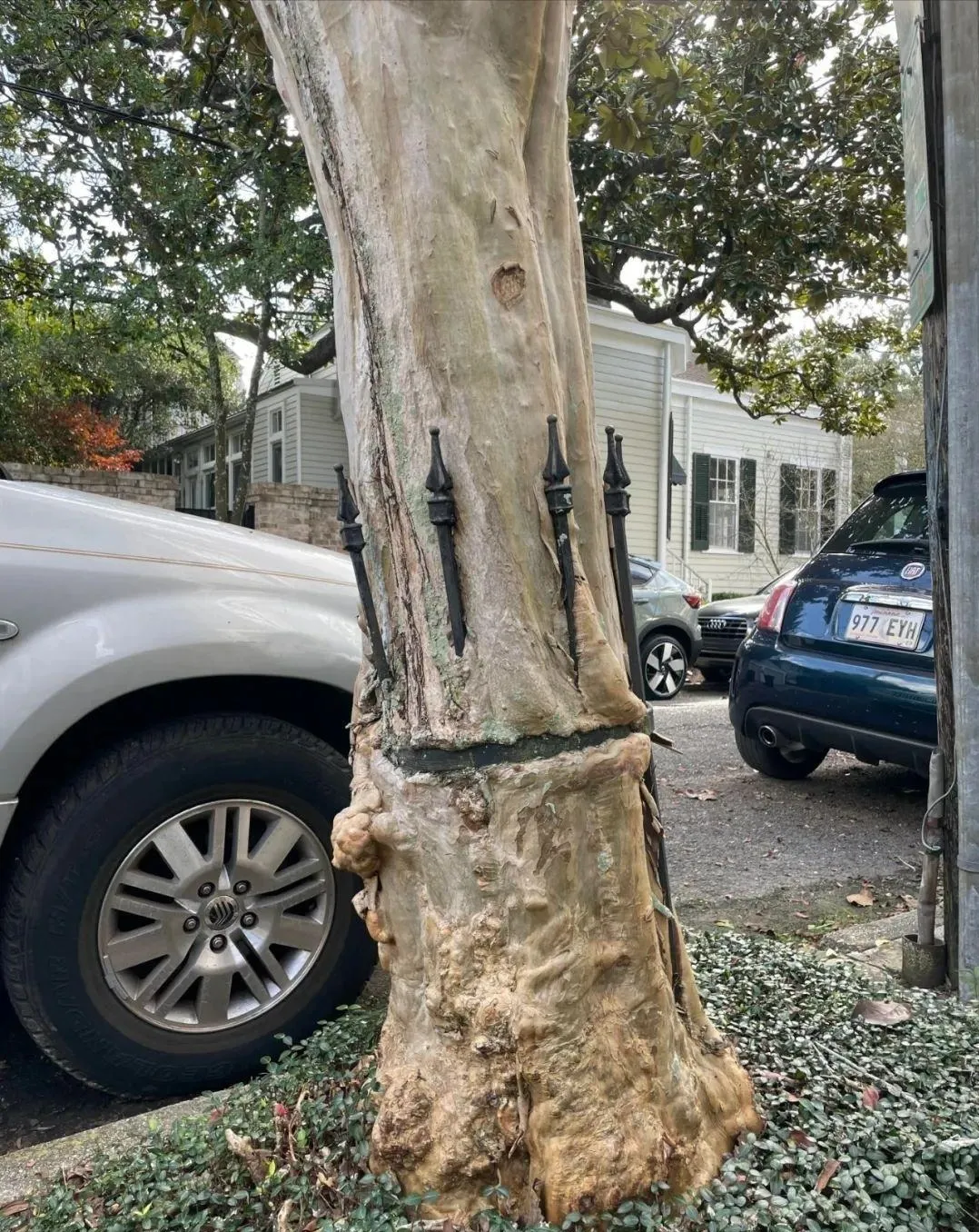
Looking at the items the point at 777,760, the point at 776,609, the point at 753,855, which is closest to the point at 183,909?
the point at 753,855

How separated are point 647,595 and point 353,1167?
9221 mm

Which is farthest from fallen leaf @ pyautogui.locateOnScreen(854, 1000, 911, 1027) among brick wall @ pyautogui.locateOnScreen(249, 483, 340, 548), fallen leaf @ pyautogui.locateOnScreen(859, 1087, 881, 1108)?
brick wall @ pyautogui.locateOnScreen(249, 483, 340, 548)

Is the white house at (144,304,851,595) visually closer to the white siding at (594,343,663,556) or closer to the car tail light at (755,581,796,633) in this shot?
the white siding at (594,343,663,556)

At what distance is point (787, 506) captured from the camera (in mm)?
21703

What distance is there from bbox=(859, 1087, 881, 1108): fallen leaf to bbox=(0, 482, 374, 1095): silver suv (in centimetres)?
139

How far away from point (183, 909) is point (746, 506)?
1962cm

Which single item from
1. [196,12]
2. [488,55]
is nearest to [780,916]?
[488,55]

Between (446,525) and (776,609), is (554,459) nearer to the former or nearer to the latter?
(446,525)

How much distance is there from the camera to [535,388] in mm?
1702

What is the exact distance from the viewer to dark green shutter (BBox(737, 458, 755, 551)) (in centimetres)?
2081

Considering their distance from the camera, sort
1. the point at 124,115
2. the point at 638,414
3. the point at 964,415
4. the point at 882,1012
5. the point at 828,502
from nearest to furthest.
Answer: the point at 882,1012 < the point at 964,415 < the point at 124,115 < the point at 638,414 < the point at 828,502

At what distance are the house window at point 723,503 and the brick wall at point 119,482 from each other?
12.1 meters

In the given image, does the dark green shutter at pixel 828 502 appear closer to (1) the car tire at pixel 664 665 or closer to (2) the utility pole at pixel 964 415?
(1) the car tire at pixel 664 665

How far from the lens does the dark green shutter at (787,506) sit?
21516 mm
